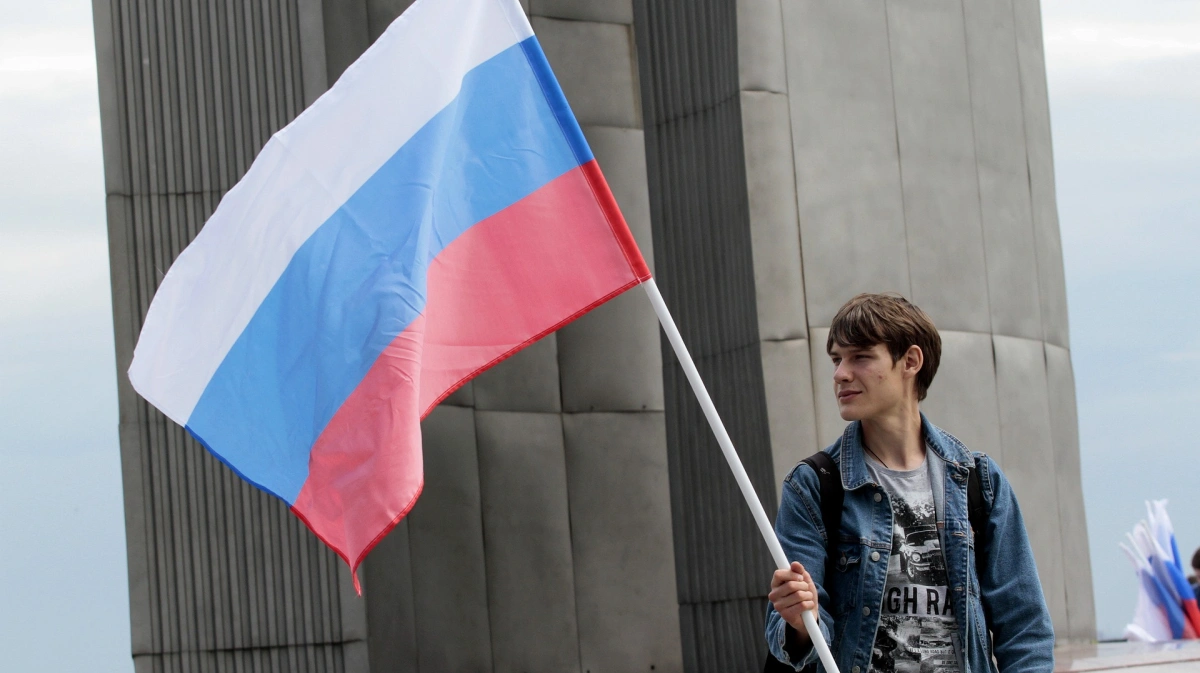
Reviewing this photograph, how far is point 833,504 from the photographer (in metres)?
2.76

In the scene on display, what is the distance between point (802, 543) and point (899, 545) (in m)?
0.18

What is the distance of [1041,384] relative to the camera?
930 centimetres

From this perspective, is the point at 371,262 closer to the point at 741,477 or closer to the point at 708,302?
the point at 741,477

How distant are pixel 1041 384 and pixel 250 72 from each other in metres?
5.29

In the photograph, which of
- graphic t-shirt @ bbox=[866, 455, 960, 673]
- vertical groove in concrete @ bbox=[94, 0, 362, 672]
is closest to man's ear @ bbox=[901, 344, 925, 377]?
graphic t-shirt @ bbox=[866, 455, 960, 673]

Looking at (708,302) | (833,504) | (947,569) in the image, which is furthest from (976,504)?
(708,302)

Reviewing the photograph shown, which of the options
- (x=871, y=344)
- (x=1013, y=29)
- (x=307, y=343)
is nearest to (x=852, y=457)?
(x=871, y=344)

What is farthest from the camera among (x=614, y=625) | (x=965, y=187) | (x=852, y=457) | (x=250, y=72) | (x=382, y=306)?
(x=614, y=625)

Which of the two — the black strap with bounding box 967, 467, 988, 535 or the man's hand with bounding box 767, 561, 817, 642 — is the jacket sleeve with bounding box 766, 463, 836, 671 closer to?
the man's hand with bounding box 767, 561, 817, 642

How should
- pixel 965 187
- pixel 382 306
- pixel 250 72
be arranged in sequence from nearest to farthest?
pixel 382 306 → pixel 250 72 → pixel 965 187

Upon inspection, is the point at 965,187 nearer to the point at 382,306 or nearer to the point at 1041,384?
the point at 1041,384

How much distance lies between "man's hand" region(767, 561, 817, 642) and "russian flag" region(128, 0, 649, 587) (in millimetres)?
831

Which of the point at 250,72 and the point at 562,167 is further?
the point at 250,72

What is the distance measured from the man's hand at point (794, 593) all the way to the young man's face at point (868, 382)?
14.2 inches
